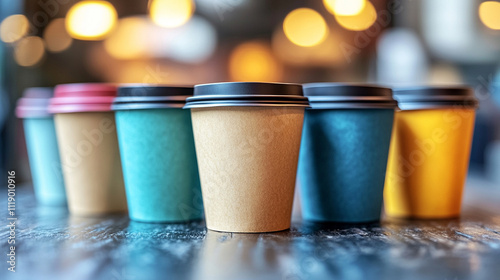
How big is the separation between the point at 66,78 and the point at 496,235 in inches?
123

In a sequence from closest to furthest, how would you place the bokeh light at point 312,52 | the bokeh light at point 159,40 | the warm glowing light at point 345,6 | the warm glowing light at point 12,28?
the warm glowing light at point 12,28 → the warm glowing light at point 345,6 → the bokeh light at point 159,40 → the bokeh light at point 312,52

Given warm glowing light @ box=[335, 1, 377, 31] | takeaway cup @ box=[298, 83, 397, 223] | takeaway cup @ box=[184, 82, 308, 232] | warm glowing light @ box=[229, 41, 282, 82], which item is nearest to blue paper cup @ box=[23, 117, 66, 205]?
takeaway cup @ box=[184, 82, 308, 232]

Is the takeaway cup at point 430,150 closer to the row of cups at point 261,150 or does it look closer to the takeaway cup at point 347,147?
the row of cups at point 261,150

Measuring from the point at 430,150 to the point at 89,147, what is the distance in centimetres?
109

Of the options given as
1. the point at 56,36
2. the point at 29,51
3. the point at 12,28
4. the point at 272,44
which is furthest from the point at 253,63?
the point at 12,28

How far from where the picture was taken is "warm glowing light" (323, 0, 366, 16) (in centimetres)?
451

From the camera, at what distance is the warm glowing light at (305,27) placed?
4.77 metres

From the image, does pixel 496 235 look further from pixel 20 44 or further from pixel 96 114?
pixel 20 44

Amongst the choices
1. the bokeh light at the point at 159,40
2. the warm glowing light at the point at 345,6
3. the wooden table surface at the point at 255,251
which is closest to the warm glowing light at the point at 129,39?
the bokeh light at the point at 159,40

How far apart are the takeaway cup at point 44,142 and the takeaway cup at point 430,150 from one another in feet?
4.10

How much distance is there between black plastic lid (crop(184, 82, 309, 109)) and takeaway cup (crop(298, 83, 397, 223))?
178 mm

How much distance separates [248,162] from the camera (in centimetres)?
131

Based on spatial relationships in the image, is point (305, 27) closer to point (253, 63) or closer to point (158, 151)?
point (253, 63)

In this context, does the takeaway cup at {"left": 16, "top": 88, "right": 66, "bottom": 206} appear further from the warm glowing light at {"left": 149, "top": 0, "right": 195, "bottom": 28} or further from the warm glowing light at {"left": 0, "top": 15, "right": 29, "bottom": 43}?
the warm glowing light at {"left": 149, "top": 0, "right": 195, "bottom": 28}
